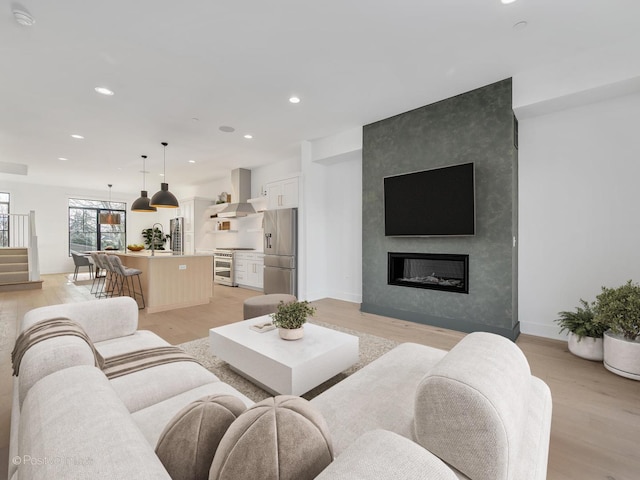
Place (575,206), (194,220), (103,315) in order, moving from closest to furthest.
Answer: (103,315)
(575,206)
(194,220)

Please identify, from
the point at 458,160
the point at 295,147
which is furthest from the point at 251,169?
the point at 458,160

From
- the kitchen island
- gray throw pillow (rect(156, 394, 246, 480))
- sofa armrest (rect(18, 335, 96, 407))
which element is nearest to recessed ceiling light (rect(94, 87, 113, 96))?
the kitchen island

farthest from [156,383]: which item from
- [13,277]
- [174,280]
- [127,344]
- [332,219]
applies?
[13,277]

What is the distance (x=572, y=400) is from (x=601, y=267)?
172cm

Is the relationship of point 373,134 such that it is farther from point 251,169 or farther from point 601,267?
point 251,169

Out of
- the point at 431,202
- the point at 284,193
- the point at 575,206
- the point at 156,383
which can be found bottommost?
the point at 156,383

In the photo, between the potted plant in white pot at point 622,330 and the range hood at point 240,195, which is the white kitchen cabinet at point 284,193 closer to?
the range hood at point 240,195

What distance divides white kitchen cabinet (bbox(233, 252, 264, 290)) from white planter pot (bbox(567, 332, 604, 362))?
16.7ft

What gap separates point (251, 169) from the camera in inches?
290

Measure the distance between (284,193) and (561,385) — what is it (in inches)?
184

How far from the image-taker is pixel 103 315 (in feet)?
6.67

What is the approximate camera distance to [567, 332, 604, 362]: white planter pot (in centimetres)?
270

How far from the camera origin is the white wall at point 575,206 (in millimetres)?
2938

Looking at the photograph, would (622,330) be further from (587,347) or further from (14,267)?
(14,267)
